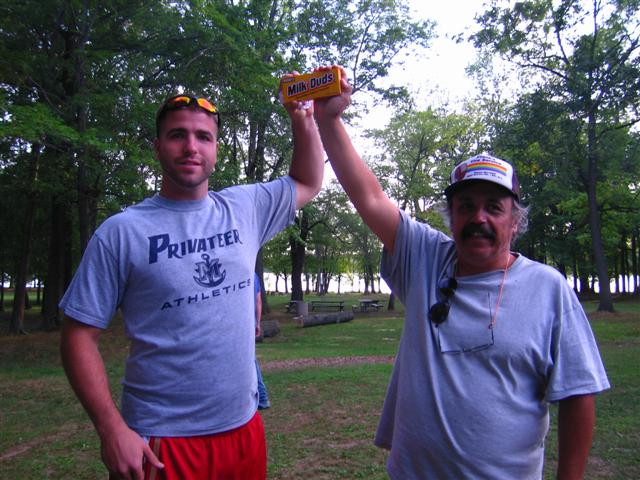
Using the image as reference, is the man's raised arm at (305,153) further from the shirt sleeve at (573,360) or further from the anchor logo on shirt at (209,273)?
the shirt sleeve at (573,360)

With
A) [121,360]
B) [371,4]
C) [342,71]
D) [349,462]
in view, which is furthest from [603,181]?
[342,71]

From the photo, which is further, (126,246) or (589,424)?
(126,246)

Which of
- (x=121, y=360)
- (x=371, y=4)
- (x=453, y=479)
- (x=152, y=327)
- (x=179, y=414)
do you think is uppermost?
(x=371, y=4)

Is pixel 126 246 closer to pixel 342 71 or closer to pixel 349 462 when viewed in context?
pixel 342 71

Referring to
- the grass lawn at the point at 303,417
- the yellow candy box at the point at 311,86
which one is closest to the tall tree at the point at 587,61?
the grass lawn at the point at 303,417

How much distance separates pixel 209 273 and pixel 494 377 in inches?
46.1

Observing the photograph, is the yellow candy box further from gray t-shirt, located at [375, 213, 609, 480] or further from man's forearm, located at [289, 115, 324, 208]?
gray t-shirt, located at [375, 213, 609, 480]

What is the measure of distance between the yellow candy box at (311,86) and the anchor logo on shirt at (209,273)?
2.84 ft

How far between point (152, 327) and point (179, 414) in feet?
1.17

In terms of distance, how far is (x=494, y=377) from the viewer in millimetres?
1934

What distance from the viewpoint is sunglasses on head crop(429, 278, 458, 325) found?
79.9 inches

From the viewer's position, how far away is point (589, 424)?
1910 millimetres

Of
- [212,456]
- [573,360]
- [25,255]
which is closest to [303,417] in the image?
[212,456]

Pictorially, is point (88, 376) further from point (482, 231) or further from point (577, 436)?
point (577, 436)
